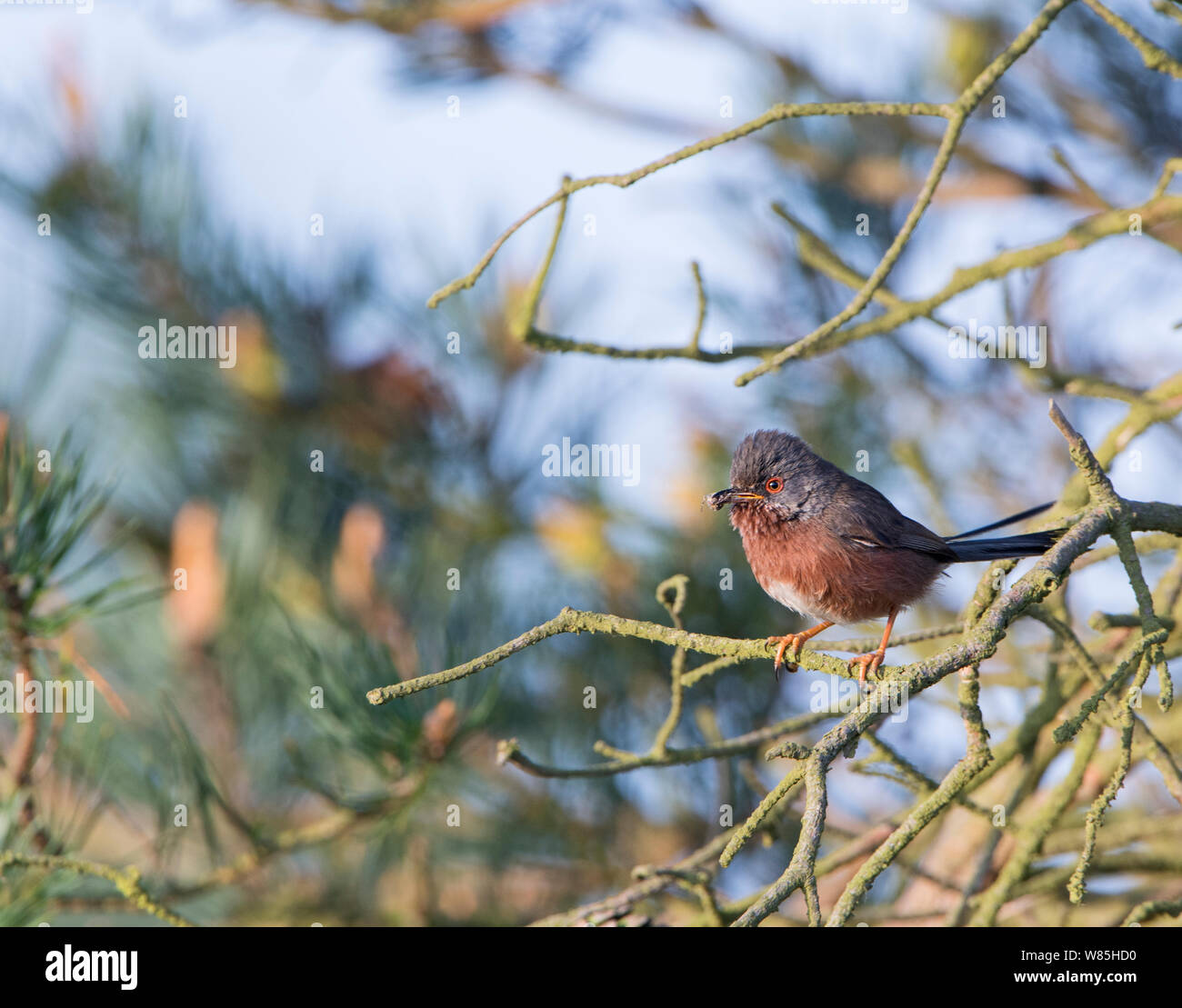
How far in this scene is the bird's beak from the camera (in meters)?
2.82

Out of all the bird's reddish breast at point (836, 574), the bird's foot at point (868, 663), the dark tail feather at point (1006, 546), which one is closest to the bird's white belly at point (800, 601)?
the bird's reddish breast at point (836, 574)

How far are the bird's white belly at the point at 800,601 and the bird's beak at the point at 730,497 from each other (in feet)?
0.78

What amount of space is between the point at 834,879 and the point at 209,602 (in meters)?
1.93

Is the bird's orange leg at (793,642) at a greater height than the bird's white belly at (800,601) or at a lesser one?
lesser

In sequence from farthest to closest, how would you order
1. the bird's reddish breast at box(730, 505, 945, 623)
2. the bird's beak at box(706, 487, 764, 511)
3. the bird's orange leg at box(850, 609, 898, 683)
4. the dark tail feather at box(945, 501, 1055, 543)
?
1. the bird's beak at box(706, 487, 764, 511)
2. the bird's reddish breast at box(730, 505, 945, 623)
3. the dark tail feather at box(945, 501, 1055, 543)
4. the bird's orange leg at box(850, 609, 898, 683)

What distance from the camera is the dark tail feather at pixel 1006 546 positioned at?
205cm

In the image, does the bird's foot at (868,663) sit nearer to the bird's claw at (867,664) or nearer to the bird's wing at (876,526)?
the bird's claw at (867,664)

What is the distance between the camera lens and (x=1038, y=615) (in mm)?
1796

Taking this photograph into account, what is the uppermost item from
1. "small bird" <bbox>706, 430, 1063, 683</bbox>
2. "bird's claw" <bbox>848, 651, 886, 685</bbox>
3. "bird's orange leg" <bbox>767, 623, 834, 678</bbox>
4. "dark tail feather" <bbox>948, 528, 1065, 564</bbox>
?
"small bird" <bbox>706, 430, 1063, 683</bbox>

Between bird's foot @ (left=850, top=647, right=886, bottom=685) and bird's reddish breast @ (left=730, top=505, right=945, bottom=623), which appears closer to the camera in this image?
bird's foot @ (left=850, top=647, right=886, bottom=685)

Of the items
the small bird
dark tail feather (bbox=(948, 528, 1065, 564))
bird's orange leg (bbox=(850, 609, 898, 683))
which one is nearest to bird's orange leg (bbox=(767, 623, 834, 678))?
the small bird

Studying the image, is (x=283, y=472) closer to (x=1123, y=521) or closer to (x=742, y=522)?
(x=742, y=522)

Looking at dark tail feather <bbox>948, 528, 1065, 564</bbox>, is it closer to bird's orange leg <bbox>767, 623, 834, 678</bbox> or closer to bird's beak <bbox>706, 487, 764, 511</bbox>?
bird's orange leg <bbox>767, 623, 834, 678</bbox>
